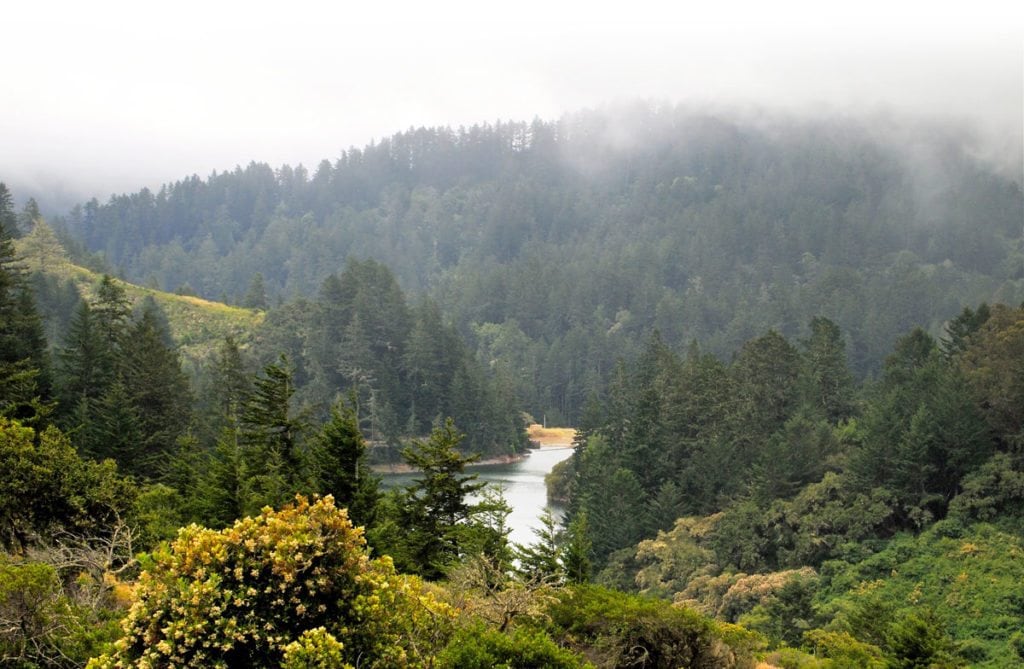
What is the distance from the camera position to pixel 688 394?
211 ft

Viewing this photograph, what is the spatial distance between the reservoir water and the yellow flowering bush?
127 ft

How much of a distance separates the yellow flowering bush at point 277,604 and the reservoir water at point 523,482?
3876 centimetres

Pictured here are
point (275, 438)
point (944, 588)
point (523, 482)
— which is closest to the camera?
point (275, 438)

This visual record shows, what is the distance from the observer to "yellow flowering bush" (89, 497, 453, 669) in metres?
Result: 14.1

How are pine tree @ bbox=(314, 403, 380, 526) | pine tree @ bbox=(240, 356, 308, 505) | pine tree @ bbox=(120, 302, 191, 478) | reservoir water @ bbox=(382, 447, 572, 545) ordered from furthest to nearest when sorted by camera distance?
1. reservoir water @ bbox=(382, 447, 572, 545)
2. pine tree @ bbox=(120, 302, 191, 478)
3. pine tree @ bbox=(240, 356, 308, 505)
4. pine tree @ bbox=(314, 403, 380, 526)

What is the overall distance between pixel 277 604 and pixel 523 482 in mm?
72071

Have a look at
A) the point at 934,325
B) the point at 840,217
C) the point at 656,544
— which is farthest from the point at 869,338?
the point at 656,544

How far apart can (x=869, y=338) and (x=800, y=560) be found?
323 feet

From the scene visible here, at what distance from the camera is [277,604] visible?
14961 mm

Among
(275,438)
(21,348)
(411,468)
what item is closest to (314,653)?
(275,438)

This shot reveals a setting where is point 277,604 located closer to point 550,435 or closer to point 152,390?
point 152,390

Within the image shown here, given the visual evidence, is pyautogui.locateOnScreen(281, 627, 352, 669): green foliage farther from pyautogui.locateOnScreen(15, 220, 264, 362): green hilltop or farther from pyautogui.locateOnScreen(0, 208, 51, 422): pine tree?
pyautogui.locateOnScreen(15, 220, 264, 362): green hilltop

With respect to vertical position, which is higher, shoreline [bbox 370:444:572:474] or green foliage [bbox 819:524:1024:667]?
green foliage [bbox 819:524:1024:667]

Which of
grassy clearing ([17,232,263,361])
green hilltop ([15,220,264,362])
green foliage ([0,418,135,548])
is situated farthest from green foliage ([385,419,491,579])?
grassy clearing ([17,232,263,361])
